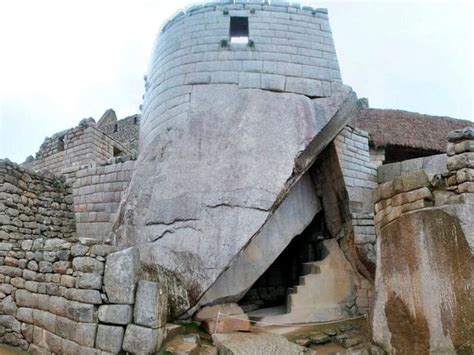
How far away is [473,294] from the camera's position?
321cm

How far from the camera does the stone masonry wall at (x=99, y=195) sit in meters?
6.66

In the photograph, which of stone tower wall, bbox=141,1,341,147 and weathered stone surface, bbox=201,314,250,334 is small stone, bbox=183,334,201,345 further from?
stone tower wall, bbox=141,1,341,147

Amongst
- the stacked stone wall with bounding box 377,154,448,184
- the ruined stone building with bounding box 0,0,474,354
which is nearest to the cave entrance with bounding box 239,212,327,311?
the ruined stone building with bounding box 0,0,474,354

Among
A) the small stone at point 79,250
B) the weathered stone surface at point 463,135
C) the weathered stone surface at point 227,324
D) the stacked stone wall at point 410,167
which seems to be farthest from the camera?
the stacked stone wall at point 410,167

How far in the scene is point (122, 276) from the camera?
365 centimetres

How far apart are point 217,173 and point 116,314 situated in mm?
2109

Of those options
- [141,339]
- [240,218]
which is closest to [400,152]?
[240,218]

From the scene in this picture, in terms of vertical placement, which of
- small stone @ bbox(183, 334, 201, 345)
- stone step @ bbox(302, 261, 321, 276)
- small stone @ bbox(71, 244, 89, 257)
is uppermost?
small stone @ bbox(71, 244, 89, 257)

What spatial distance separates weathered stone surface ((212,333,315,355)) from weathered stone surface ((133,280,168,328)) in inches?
28.5

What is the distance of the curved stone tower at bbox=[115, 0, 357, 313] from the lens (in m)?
4.62

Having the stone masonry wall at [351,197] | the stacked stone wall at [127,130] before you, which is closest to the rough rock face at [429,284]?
the stone masonry wall at [351,197]

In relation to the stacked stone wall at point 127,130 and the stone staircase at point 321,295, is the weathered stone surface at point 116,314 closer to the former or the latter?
the stone staircase at point 321,295

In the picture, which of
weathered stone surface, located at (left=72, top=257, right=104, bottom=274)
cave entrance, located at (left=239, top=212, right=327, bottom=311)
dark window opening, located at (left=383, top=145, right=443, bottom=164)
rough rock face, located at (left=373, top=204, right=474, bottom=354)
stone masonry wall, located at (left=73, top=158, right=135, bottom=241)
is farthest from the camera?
dark window opening, located at (left=383, top=145, right=443, bottom=164)

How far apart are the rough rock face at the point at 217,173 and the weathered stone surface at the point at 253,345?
1.98ft
